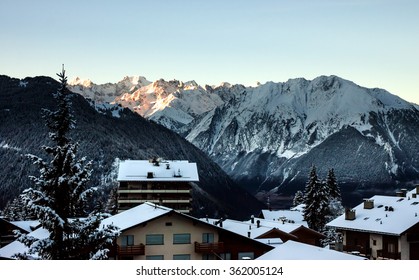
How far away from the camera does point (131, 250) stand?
17.3 metres

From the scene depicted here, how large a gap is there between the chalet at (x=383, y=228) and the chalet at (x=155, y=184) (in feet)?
31.1

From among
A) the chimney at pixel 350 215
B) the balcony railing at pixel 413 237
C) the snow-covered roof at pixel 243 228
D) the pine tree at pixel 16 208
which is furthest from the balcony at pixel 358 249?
the pine tree at pixel 16 208

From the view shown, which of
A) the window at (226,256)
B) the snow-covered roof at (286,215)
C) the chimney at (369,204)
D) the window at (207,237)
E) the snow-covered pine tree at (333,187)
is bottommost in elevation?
the snow-covered roof at (286,215)

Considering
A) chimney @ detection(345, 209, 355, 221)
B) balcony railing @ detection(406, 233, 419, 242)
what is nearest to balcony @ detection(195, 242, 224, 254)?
balcony railing @ detection(406, 233, 419, 242)

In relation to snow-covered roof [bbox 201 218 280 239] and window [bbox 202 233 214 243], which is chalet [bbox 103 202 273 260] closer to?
window [bbox 202 233 214 243]

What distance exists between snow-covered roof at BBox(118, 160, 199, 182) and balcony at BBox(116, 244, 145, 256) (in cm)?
1971

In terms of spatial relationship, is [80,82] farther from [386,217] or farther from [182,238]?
[386,217]

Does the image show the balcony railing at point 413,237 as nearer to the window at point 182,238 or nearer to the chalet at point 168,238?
the chalet at point 168,238

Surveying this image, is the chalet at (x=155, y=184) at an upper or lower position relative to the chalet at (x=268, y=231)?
upper

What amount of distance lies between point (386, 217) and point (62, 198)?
2093 cm

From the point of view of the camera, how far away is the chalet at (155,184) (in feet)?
124

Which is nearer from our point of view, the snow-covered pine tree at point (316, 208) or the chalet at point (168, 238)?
the chalet at point (168, 238)

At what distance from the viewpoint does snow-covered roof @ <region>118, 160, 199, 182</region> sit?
38688 millimetres
